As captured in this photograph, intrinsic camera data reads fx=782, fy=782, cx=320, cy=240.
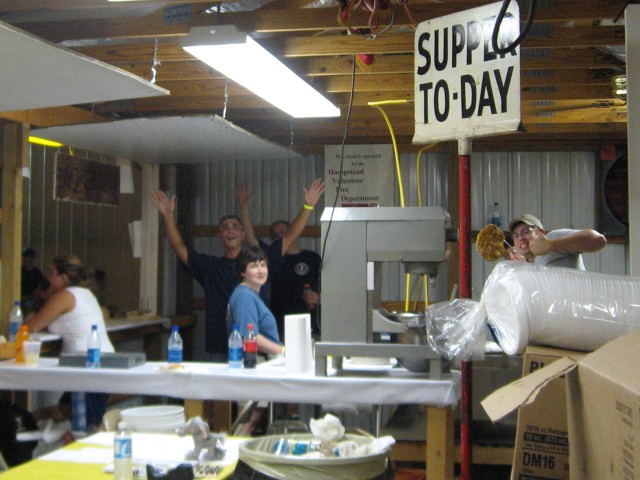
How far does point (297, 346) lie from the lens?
4.34 metres

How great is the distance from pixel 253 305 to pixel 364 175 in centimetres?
349

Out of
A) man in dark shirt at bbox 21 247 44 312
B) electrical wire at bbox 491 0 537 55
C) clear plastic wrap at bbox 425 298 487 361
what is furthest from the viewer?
man in dark shirt at bbox 21 247 44 312

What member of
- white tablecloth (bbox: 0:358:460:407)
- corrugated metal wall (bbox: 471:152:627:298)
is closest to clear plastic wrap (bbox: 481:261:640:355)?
white tablecloth (bbox: 0:358:460:407)

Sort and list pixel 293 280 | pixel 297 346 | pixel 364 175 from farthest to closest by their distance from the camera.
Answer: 1. pixel 364 175
2. pixel 293 280
3. pixel 297 346

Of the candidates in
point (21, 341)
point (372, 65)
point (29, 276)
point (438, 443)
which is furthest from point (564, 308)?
point (29, 276)

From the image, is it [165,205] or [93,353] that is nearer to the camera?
[93,353]

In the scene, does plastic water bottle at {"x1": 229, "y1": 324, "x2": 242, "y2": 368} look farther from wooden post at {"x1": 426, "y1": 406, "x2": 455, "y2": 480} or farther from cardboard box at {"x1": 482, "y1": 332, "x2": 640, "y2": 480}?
cardboard box at {"x1": 482, "y1": 332, "x2": 640, "y2": 480}

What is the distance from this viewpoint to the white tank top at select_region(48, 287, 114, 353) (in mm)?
5488

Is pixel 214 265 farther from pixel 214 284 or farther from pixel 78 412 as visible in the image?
pixel 78 412

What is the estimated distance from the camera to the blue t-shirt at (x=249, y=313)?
515 cm

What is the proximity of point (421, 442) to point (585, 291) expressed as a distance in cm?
258

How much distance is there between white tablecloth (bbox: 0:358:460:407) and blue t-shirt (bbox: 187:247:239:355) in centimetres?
177

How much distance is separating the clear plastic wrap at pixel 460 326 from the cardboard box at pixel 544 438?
46cm

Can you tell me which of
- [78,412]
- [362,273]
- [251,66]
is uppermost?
[251,66]
